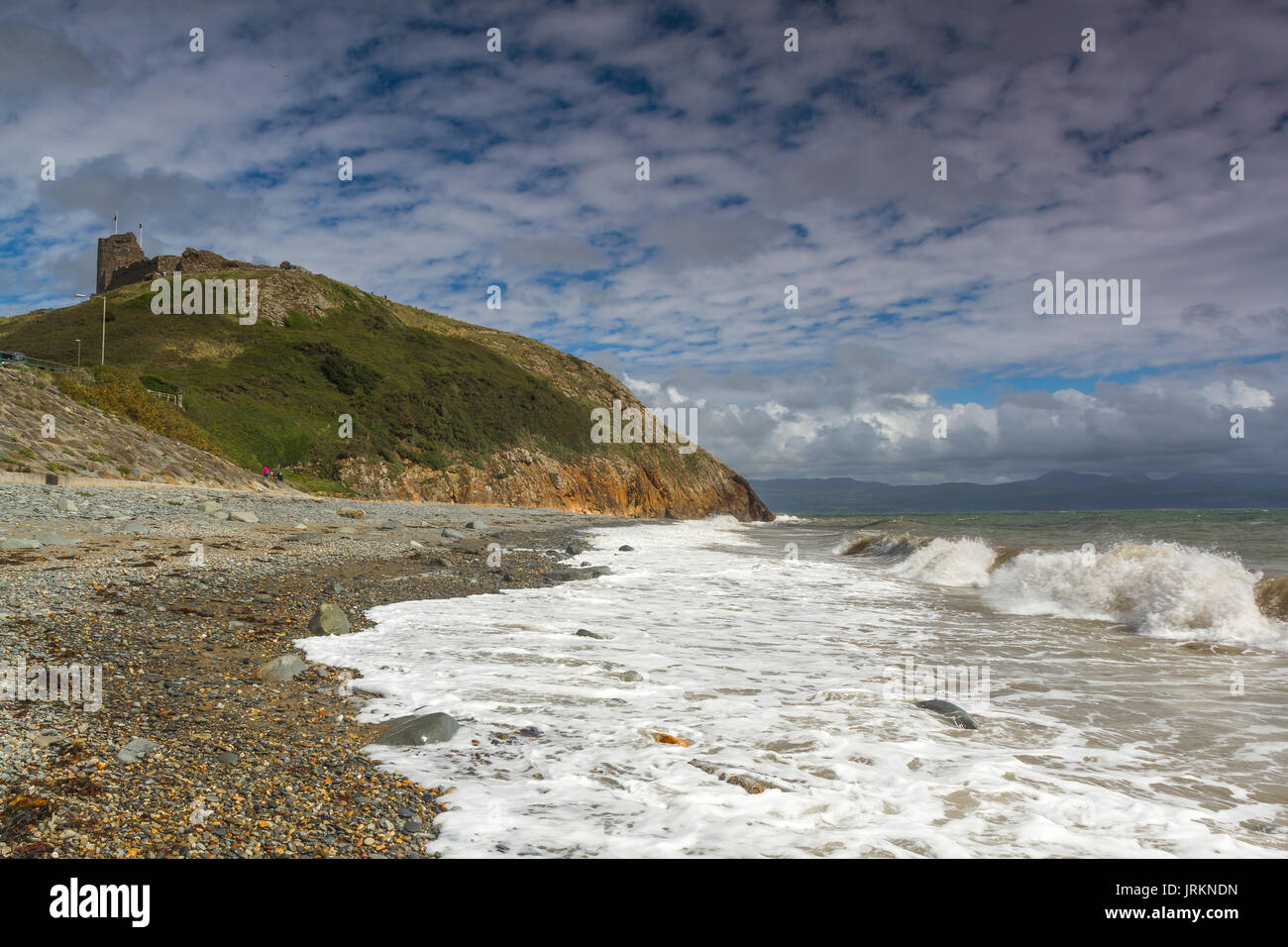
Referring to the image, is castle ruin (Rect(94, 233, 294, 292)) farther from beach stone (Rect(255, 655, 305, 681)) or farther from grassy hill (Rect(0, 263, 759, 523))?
beach stone (Rect(255, 655, 305, 681))

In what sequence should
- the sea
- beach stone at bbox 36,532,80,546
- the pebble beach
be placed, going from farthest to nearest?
beach stone at bbox 36,532,80,546, the sea, the pebble beach

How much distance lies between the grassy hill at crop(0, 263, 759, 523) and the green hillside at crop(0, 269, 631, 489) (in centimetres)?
15

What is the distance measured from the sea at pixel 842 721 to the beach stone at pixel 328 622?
9.9 inches

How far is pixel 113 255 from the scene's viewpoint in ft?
320

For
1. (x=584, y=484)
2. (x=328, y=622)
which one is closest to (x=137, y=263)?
(x=584, y=484)

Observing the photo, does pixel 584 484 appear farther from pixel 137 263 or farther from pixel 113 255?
pixel 113 255

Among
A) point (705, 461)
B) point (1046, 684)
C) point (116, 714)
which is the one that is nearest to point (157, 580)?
point (116, 714)

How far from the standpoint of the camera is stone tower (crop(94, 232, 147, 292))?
97.4 m

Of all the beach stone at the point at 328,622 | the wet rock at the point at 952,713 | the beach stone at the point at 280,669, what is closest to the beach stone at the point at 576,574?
the beach stone at the point at 328,622

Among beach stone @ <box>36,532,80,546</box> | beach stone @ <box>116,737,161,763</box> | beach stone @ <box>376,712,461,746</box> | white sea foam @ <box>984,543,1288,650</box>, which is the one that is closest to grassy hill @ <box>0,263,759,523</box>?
beach stone @ <box>36,532,80,546</box>

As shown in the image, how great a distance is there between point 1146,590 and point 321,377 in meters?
60.4
